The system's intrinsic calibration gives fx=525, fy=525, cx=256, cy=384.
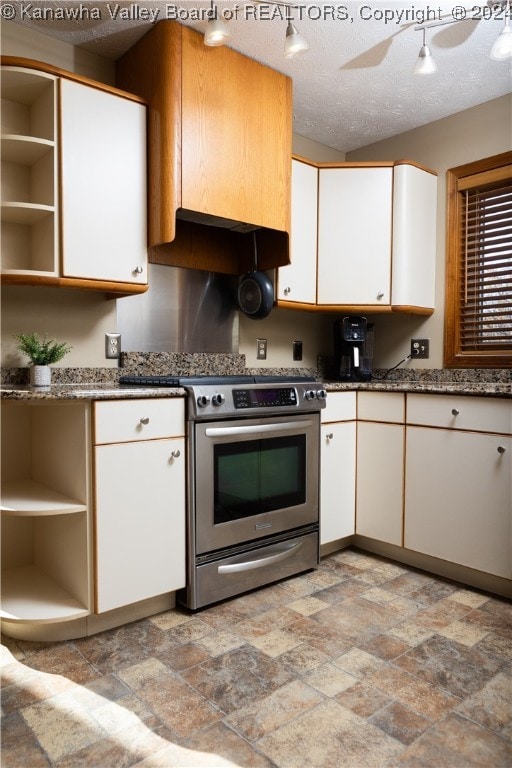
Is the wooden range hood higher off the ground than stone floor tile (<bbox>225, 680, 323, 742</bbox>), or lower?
higher

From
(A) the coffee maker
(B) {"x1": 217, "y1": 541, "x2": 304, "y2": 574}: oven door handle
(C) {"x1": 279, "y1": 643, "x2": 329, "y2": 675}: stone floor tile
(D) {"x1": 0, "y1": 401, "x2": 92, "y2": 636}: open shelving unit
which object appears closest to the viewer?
(C) {"x1": 279, "y1": 643, "x2": 329, "y2": 675}: stone floor tile

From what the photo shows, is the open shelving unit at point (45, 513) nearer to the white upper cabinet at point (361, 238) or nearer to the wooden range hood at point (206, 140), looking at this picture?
the wooden range hood at point (206, 140)

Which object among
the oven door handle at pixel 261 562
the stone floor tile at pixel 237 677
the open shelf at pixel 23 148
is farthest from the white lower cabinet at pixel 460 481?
the open shelf at pixel 23 148

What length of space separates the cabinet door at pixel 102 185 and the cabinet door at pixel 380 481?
1375mm

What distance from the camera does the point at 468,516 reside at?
2301 millimetres

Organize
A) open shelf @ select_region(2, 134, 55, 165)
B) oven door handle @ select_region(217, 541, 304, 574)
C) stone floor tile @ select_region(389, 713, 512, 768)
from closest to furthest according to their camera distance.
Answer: stone floor tile @ select_region(389, 713, 512, 768) → open shelf @ select_region(2, 134, 55, 165) → oven door handle @ select_region(217, 541, 304, 574)

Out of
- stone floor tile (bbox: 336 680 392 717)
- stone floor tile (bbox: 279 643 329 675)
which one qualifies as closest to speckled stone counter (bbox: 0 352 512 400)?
stone floor tile (bbox: 279 643 329 675)

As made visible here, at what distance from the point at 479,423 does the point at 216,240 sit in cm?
160

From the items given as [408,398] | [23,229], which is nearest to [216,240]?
[23,229]

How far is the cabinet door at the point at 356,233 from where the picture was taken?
2.90 m

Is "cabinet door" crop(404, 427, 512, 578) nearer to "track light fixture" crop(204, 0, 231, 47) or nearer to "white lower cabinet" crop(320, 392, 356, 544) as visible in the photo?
"white lower cabinet" crop(320, 392, 356, 544)

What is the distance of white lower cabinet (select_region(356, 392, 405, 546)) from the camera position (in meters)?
2.57

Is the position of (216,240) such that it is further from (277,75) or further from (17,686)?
(17,686)

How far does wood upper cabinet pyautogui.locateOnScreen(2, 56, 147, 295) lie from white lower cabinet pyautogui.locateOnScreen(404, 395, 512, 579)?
4.74 ft
